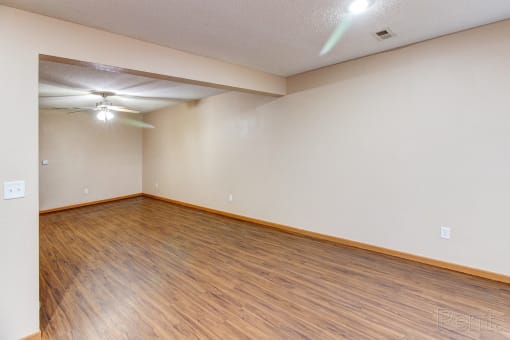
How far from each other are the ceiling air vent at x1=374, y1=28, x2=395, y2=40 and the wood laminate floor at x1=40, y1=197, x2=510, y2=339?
2546 millimetres

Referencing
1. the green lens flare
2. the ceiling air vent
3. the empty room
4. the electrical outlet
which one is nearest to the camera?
the empty room

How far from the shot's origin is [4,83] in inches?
72.3

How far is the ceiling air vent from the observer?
2.70m

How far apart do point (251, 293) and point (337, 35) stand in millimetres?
2721

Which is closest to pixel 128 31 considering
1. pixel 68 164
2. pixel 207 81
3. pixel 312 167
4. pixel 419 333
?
pixel 207 81

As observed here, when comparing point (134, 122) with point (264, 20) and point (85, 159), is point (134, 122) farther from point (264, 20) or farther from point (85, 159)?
point (264, 20)

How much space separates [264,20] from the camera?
2387 mm

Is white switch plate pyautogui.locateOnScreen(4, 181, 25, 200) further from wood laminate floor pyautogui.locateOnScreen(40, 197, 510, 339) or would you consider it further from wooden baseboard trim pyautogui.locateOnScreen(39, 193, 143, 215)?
wooden baseboard trim pyautogui.locateOnScreen(39, 193, 143, 215)

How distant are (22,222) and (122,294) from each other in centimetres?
113

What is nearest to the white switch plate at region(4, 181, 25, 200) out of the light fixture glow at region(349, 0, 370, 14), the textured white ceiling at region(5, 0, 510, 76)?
the textured white ceiling at region(5, 0, 510, 76)

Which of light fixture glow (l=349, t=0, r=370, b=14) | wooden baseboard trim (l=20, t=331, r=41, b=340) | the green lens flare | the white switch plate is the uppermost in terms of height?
the green lens flare

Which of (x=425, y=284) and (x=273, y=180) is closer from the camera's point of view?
(x=425, y=284)

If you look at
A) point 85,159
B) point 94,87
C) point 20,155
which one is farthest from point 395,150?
point 85,159

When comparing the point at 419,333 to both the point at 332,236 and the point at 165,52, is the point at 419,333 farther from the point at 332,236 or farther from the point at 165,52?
the point at 165,52
